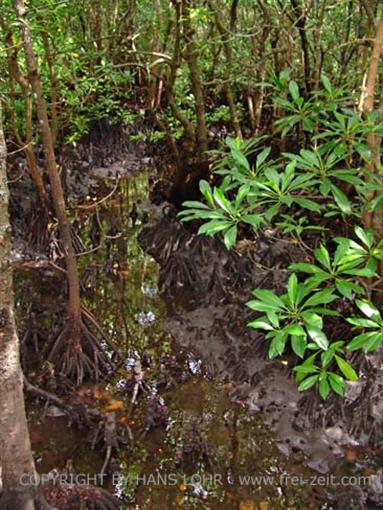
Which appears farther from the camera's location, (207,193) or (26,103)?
(26,103)

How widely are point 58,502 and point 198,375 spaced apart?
1546 mm

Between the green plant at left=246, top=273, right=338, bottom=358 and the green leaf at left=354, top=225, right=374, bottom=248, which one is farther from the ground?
the green leaf at left=354, top=225, right=374, bottom=248

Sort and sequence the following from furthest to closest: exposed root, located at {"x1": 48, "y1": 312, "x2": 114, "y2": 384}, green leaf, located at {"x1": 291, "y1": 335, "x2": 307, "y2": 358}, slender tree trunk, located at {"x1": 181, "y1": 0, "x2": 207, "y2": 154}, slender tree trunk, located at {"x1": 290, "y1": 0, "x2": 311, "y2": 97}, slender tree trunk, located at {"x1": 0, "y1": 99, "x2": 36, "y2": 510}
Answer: slender tree trunk, located at {"x1": 290, "y1": 0, "x2": 311, "y2": 97}
slender tree trunk, located at {"x1": 181, "y1": 0, "x2": 207, "y2": 154}
exposed root, located at {"x1": 48, "y1": 312, "x2": 114, "y2": 384}
green leaf, located at {"x1": 291, "y1": 335, "x2": 307, "y2": 358}
slender tree trunk, located at {"x1": 0, "y1": 99, "x2": 36, "y2": 510}

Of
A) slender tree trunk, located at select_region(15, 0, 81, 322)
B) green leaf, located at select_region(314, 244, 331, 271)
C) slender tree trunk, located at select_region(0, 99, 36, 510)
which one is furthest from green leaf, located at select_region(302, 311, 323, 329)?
slender tree trunk, located at select_region(15, 0, 81, 322)

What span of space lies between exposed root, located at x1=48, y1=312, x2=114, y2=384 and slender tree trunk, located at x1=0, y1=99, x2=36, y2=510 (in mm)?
1468

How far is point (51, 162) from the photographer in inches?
138

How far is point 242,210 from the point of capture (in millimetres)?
2688

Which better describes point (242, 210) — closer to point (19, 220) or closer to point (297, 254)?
point (297, 254)

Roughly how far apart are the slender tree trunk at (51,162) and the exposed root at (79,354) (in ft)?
0.14

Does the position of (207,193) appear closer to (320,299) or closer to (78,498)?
(320,299)

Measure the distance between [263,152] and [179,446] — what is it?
1781 mm

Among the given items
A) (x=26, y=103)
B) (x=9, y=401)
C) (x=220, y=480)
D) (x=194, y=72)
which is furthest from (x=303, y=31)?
(x=9, y=401)

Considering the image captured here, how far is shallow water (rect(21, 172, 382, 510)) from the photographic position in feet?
10.0

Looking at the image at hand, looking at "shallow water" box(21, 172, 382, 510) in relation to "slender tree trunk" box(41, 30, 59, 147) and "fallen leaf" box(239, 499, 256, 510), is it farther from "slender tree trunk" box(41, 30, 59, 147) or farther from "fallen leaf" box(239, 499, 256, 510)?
"slender tree trunk" box(41, 30, 59, 147)
